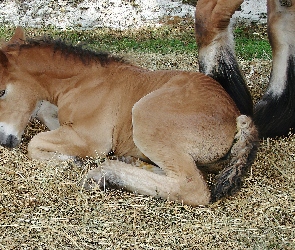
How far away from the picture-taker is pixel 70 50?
4.33 metres

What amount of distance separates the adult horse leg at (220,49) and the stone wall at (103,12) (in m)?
5.53

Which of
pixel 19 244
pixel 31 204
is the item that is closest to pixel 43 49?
pixel 31 204

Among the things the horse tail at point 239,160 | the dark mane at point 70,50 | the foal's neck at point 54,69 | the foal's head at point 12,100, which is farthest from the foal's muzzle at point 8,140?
the horse tail at point 239,160

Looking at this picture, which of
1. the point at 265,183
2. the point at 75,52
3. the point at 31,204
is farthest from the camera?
the point at 75,52

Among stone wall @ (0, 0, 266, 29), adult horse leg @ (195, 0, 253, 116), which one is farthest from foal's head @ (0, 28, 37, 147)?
stone wall @ (0, 0, 266, 29)

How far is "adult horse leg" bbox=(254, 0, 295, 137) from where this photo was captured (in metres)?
4.68

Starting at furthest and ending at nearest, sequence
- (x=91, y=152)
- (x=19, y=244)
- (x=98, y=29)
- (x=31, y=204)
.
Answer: (x=98, y=29), (x=91, y=152), (x=31, y=204), (x=19, y=244)

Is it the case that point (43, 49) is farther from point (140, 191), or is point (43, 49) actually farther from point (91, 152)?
point (140, 191)

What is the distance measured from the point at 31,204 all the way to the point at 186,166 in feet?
3.42

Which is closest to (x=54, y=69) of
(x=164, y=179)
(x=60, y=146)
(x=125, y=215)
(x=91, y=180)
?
(x=60, y=146)

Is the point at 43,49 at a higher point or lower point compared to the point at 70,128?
higher

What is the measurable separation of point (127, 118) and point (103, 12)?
645cm

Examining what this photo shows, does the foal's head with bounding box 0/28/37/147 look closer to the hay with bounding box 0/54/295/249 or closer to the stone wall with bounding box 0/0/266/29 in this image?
the hay with bounding box 0/54/295/249

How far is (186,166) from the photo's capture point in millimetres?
3518
